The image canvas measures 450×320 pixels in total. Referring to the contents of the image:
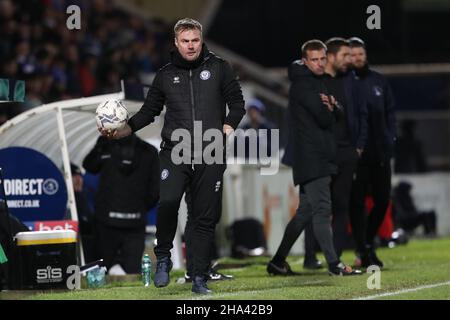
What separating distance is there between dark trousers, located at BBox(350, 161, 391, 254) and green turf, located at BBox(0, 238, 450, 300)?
42 centimetres

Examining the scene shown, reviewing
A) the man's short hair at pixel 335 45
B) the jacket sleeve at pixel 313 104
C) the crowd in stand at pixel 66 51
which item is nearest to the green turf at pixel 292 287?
the jacket sleeve at pixel 313 104

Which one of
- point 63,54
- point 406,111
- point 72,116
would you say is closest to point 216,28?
point 406,111

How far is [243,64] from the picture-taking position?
89.7 feet

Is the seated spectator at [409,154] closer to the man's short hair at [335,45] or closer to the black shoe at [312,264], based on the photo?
the black shoe at [312,264]

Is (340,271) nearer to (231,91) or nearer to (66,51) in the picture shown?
(231,91)

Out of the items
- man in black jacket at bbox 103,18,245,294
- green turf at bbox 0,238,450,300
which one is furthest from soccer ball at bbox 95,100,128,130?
green turf at bbox 0,238,450,300

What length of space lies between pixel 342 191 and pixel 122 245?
95.5 inches

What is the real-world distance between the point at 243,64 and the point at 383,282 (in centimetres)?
1554

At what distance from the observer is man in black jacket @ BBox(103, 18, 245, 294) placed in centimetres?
1093

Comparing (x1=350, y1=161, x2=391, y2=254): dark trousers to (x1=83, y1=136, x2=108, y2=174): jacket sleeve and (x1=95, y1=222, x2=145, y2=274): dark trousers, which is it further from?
(x1=83, y1=136, x2=108, y2=174): jacket sleeve

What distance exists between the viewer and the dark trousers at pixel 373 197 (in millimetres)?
14234

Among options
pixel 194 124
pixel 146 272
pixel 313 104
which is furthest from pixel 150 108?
pixel 313 104

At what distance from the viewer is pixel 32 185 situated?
13.7 m
